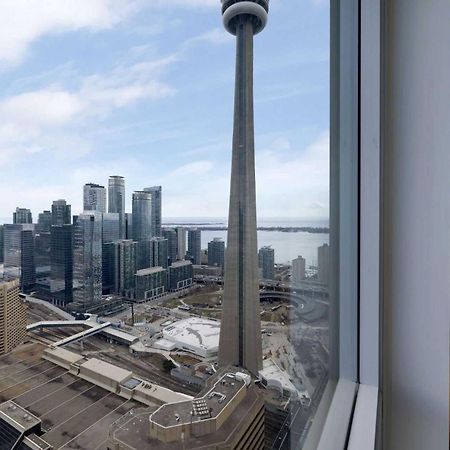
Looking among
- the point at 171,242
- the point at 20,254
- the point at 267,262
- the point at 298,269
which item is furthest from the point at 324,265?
the point at 20,254

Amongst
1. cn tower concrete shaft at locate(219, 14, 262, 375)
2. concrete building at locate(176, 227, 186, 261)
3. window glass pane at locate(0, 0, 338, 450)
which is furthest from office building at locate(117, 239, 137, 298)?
cn tower concrete shaft at locate(219, 14, 262, 375)

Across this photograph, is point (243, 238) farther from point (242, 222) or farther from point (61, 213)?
point (61, 213)

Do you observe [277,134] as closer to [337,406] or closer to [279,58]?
[279,58]

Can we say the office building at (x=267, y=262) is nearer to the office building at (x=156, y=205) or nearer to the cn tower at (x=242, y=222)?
the cn tower at (x=242, y=222)

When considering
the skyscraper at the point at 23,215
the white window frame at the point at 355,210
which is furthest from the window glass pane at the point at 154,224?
the white window frame at the point at 355,210

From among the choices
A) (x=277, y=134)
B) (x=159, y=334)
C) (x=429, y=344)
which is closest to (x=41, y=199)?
(x=159, y=334)

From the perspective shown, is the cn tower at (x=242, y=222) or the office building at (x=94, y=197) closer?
the office building at (x=94, y=197)
